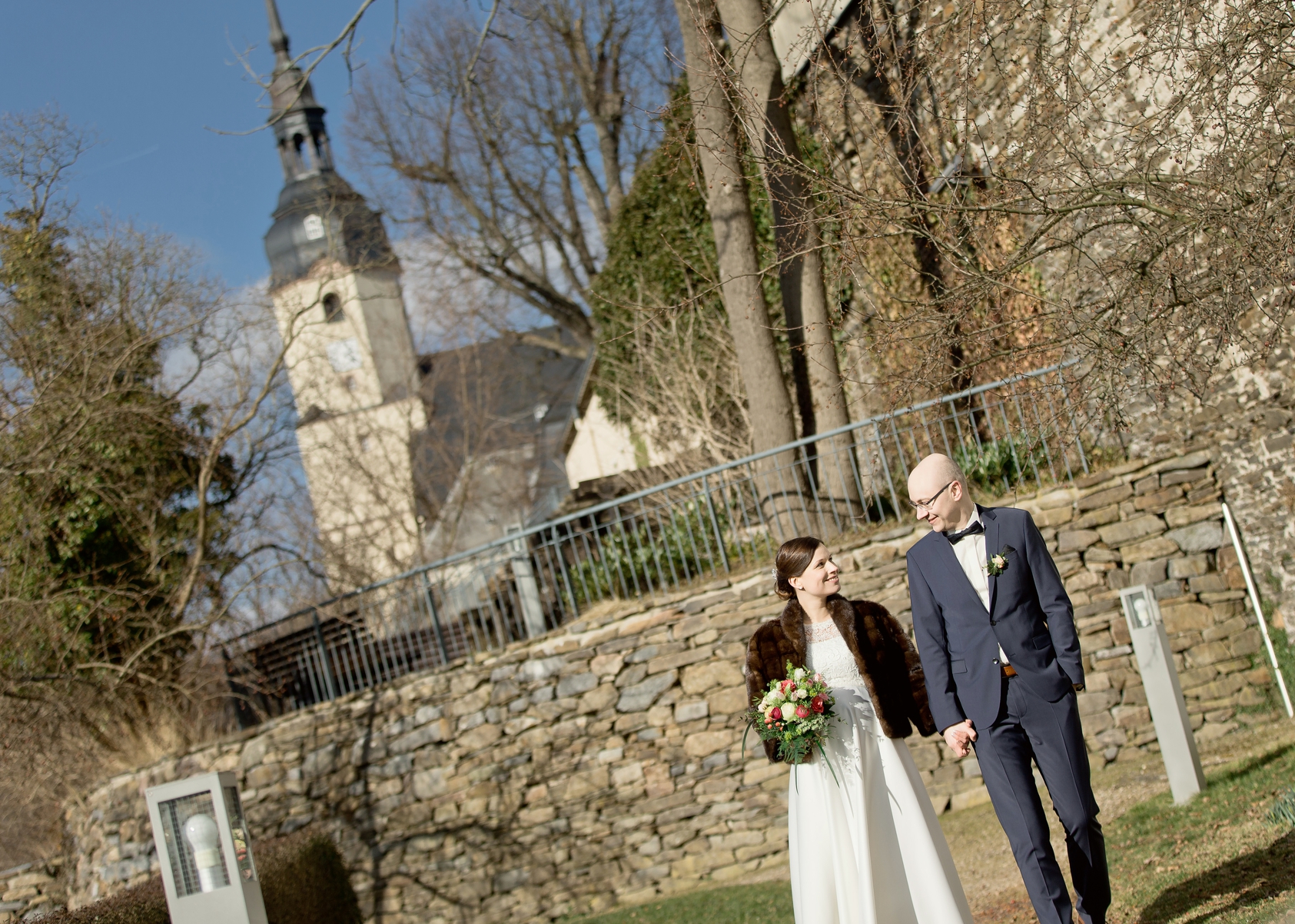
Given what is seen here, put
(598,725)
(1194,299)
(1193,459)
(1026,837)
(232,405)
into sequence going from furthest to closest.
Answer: (232,405)
(598,725)
(1193,459)
(1194,299)
(1026,837)

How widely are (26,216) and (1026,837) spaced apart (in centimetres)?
1099

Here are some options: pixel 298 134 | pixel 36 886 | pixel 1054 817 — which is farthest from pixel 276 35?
pixel 1054 817

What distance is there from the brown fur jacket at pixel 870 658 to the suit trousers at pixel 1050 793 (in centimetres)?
43

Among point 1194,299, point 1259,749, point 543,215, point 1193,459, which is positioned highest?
point 543,215

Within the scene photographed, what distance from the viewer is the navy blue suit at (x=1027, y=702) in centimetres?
377

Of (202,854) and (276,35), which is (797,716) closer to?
(202,854)

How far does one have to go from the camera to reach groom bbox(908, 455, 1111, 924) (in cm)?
378

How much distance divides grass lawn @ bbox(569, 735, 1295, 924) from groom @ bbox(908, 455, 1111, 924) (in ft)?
2.20

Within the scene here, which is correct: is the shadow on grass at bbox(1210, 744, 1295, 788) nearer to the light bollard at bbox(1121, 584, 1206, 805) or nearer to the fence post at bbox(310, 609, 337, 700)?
the light bollard at bbox(1121, 584, 1206, 805)

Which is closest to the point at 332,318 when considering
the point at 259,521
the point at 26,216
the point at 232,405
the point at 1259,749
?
the point at 232,405

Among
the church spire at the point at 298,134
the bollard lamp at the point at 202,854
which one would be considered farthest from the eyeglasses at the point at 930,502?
the church spire at the point at 298,134

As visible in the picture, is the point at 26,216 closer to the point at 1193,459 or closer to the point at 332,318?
the point at 332,318

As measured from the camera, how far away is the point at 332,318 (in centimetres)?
1348

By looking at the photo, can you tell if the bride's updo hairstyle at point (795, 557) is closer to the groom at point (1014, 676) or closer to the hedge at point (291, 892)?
the groom at point (1014, 676)
